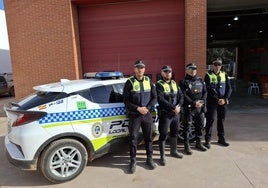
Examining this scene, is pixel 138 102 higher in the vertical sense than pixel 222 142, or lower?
higher

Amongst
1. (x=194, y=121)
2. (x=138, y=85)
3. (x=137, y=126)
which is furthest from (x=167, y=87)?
(x=194, y=121)

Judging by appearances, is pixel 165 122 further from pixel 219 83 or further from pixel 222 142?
pixel 222 142

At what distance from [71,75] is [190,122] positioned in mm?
5266

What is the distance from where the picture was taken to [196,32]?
25.7ft

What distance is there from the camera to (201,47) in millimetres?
7840

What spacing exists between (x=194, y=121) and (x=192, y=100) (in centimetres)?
56

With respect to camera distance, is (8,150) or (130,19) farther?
(130,19)

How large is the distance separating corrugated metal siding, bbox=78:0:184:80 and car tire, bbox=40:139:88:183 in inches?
208

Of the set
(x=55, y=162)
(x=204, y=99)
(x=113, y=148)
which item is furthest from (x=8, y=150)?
(x=204, y=99)

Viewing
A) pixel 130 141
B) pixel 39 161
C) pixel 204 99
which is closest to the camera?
pixel 39 161

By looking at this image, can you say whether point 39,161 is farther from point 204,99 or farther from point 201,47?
point 201,47

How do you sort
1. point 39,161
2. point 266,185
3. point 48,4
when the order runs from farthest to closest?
point 48,4 < point 39,161 < point 266,185

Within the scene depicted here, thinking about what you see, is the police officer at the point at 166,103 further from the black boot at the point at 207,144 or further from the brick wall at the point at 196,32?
the brick wall at the point at 196,32

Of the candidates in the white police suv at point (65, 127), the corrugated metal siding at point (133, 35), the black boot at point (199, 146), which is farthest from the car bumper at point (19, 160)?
the corrugated metal siding at point (133, 35)
